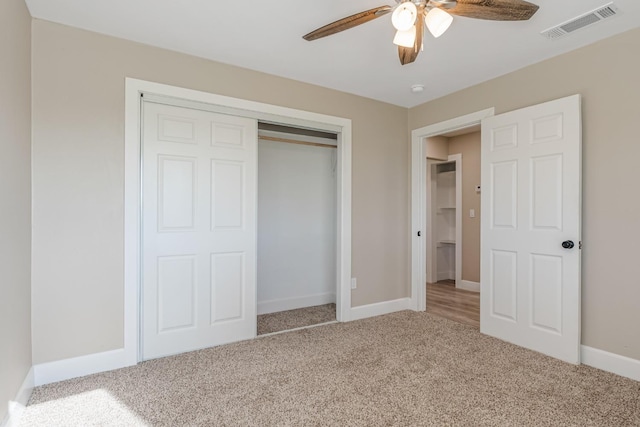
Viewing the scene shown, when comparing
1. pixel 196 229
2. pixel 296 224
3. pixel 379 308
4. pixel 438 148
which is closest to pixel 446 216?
pixel 438 148

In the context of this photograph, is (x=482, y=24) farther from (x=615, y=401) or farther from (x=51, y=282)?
(x=51, y=282)

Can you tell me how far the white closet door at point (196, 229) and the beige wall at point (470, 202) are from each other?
140 inches

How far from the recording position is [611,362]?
2.41m

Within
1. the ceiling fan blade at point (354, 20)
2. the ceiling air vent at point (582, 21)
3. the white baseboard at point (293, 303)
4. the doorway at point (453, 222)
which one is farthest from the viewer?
the doorway at point (453, 222)

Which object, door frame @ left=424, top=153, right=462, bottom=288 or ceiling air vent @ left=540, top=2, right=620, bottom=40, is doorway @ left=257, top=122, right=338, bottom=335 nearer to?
door frame @ left=424, top=153, right=462, bottom=288

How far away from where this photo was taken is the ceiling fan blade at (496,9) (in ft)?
5.38

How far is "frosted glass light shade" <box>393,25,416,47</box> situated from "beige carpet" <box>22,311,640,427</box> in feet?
6.73

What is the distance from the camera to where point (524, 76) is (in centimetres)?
295

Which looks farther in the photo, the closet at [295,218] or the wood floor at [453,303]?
the closet at [295,218]

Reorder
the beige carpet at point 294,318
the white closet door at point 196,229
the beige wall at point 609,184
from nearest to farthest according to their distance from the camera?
1. the beige wall at point 609,184
2. the white closet door at point 196,229
3. the beige carpet at point 294,318

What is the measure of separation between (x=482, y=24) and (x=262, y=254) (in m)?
3.03

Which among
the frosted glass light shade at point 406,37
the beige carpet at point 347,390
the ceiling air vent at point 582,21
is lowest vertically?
the beige carpet at point 347,390

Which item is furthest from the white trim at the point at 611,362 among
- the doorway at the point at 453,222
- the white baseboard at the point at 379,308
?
the white baseboard at the point at 379,308

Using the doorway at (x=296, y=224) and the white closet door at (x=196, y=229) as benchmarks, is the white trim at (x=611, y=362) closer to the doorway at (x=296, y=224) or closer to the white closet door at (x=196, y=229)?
the doorway at (x=296, y=224)
